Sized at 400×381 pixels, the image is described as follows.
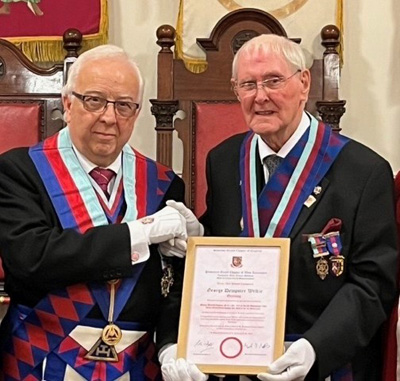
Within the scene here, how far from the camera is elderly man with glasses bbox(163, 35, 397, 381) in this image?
208cm

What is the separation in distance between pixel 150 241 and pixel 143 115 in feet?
5.52

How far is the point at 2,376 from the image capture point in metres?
2.30

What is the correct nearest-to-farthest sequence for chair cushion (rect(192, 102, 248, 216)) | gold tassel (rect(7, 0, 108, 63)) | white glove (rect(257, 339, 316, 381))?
white glove (rect(257, 339, 316, 381)) < chair cushion (rect(192, 102, 248, 216)) < gold tassel (rect(7, 0, 108, 63))

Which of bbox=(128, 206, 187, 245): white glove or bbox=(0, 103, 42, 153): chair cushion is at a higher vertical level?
bbox=(0, 103, 42, 153): chair cushion

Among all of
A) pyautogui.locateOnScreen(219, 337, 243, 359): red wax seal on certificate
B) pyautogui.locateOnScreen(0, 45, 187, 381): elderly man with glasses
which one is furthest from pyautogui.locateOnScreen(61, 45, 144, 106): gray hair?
pyautogui.locateOnScreen(219, 337, 243, 359): red wax seal on certificate

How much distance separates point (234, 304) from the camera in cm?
208

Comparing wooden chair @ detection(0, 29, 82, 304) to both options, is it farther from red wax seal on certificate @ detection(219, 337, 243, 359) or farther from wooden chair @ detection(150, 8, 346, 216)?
red wax seal on certificate @ detection(219, 337, 243, 359)

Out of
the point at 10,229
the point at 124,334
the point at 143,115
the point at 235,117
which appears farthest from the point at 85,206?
the point at 143,115

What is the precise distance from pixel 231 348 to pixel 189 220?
403 mm

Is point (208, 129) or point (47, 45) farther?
point (47, 45)

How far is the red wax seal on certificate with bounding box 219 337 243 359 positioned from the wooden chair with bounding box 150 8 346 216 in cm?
132

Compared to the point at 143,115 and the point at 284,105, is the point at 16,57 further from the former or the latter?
the point at 284,105

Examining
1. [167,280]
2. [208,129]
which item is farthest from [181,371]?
[208,129]

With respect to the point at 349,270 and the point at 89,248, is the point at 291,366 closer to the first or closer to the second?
the point at 349,270
